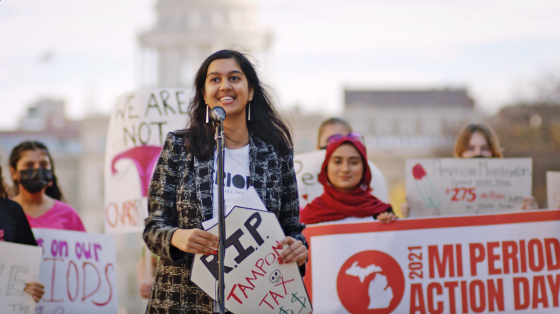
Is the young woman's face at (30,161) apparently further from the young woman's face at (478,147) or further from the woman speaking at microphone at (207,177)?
the young woman's face at (478,147)

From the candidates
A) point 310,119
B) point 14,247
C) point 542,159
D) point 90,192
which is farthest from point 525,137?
point 90,192

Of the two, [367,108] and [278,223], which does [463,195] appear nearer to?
[278,223]

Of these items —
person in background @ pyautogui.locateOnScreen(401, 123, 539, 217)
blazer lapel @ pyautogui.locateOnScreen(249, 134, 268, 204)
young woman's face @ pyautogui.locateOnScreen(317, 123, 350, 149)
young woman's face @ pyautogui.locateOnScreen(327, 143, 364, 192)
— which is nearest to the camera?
blazer lapel @ pyautogui.locateOnScreen(249, 134, 268, 204)

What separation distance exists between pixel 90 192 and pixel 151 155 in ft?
222

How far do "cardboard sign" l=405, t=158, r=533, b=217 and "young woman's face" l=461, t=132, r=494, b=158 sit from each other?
5.9 inches

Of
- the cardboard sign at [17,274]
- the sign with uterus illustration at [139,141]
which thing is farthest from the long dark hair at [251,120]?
the sign with uterus illustration at [139,141]

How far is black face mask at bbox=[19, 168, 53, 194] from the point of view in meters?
5.78

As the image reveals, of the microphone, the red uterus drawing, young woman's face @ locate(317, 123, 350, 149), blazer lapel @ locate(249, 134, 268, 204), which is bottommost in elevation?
blazer lapel @ locate(249, 134, 268, 204)

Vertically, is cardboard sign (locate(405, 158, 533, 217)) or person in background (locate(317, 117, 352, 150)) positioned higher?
person in background (locate(317, 117, 352, 150))

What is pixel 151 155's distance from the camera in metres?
6.73

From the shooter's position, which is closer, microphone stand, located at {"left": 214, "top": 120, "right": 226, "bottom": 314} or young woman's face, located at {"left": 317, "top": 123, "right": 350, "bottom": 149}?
microphone stand, located at {"left": 214, "top": 120, "right": 226, "bottom": 314}

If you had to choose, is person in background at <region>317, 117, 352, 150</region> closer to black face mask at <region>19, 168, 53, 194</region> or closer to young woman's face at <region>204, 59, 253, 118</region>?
black face mask at <region>19, 168, 53, 194</region>

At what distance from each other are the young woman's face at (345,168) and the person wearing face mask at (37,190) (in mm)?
1964

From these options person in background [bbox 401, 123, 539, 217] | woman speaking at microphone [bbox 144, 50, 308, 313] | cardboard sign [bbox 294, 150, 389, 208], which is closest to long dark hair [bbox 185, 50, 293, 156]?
woman speaking at microphone [bbox 144, 50, 308, 313]
